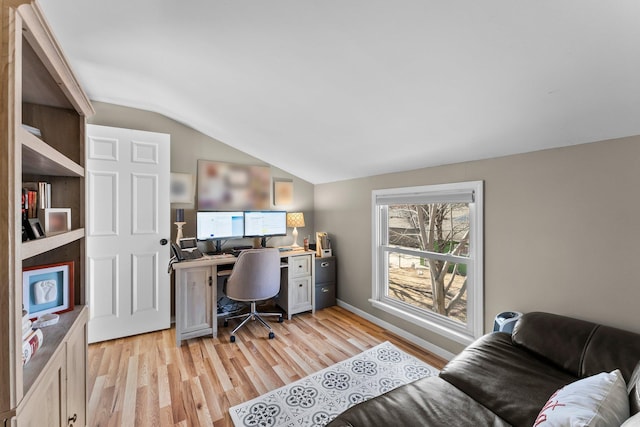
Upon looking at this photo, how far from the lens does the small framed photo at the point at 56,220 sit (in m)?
1.22

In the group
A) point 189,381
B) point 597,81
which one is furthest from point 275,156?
point 597,81

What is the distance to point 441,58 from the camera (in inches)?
51.8

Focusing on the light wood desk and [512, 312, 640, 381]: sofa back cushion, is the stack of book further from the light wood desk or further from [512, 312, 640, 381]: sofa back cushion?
[512, 312, 640, 381]: sofa back cushion

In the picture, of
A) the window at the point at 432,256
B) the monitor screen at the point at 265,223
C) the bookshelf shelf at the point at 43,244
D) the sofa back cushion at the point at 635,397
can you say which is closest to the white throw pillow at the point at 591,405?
the sofa back cushion at the point at 635,397

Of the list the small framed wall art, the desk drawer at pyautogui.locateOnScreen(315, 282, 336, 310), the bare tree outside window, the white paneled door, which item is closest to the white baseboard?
the desk drawer at pyautogui.locateOnScreen(315, 282, 336, 310)

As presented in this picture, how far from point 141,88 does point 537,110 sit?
2988 mm

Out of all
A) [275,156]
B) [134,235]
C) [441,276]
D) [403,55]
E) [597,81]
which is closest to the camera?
[597,81]

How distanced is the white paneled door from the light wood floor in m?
0.21

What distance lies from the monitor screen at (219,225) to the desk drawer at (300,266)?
71 cm

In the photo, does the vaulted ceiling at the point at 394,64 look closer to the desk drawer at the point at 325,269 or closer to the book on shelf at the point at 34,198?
the book on shelf at the point at 34,198

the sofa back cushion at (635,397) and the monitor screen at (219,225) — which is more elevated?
the monitor screen at (219,225)

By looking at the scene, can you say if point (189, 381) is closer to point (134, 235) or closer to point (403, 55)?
point (134, 235)

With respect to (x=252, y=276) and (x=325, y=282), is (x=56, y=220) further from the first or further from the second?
(x=325, y=282)

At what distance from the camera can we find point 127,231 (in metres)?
2.74
